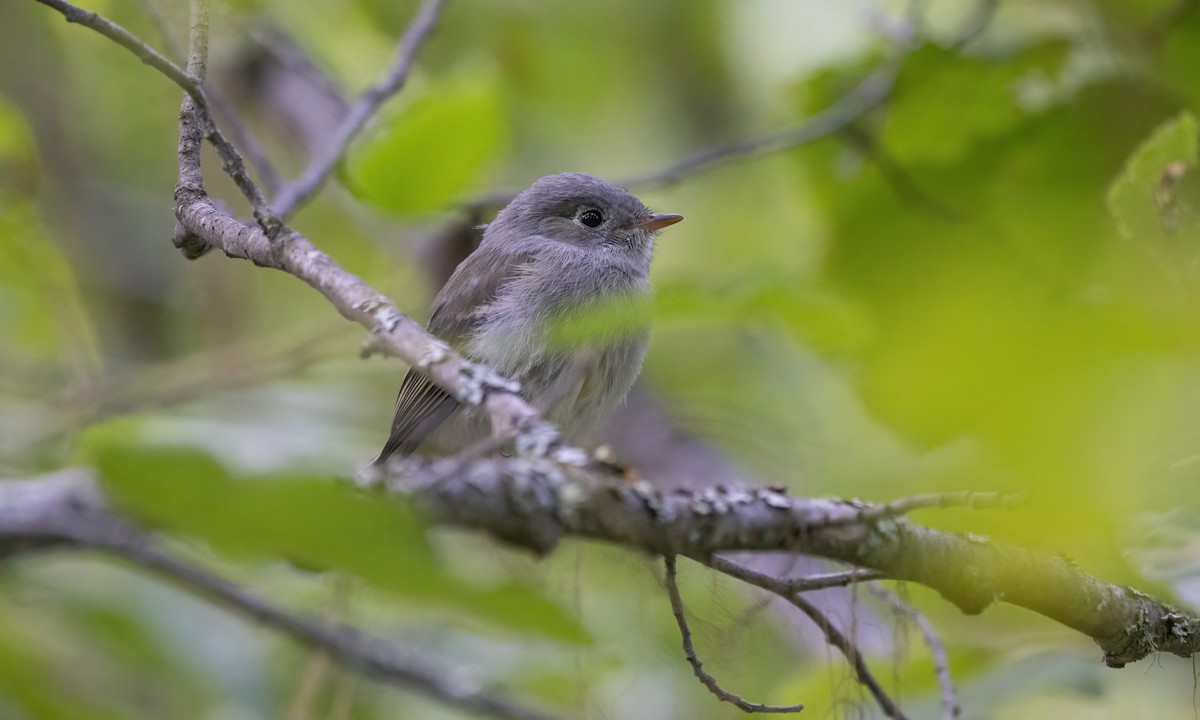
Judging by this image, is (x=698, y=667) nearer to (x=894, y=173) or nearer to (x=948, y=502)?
(x=948, y=502)

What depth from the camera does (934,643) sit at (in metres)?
1.77

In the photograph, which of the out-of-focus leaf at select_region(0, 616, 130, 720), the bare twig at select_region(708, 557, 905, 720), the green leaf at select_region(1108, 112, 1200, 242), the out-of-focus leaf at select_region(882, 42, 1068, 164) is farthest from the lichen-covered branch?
the out-of-focus leaf at select_region(882, 42, 1068, 164)

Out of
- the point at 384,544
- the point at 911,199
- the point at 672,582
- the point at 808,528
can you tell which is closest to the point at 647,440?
the point at 911,199

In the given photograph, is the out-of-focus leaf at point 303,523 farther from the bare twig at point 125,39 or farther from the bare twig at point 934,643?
the bare twig at point 934,643

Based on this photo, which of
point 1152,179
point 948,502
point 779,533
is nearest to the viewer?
point 948,502

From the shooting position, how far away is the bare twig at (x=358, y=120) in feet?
8.59

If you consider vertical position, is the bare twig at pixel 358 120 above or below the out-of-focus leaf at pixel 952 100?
below

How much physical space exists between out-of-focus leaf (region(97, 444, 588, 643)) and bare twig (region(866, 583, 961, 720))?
112 cm

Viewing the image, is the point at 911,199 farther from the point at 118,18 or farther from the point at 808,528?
the point at 118,18

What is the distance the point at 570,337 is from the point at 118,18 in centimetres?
289

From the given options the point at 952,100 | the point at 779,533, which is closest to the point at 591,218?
the point at 952,100

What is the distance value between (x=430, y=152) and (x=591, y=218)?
5.17ft

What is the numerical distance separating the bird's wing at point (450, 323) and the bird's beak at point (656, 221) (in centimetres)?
47

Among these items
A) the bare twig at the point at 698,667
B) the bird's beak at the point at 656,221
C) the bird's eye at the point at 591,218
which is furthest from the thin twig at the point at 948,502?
the bird's eye at the point at 591,218
